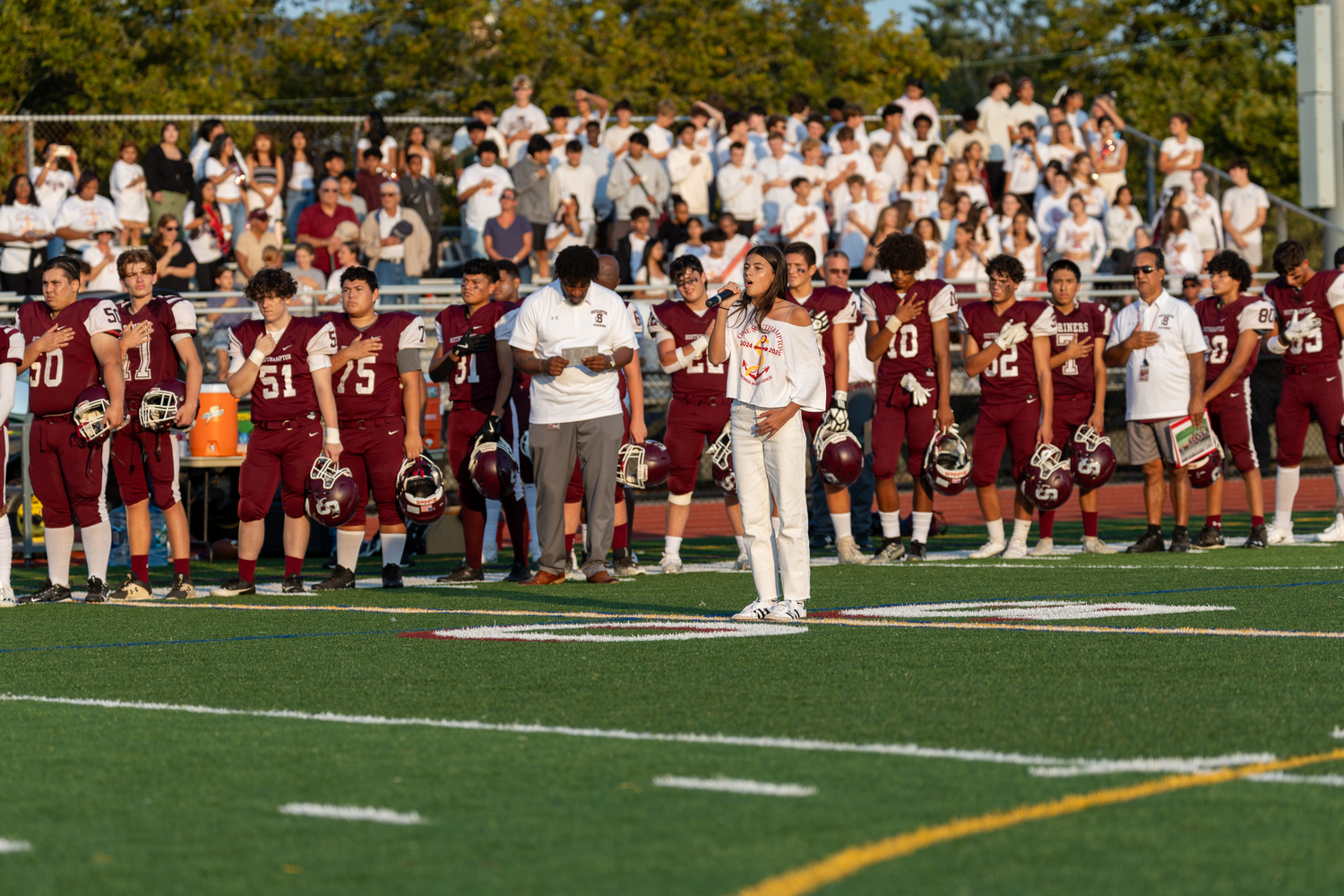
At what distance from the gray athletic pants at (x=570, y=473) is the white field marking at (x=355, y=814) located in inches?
243

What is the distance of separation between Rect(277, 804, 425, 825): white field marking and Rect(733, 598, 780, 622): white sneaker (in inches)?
173

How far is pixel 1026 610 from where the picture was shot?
9.21m

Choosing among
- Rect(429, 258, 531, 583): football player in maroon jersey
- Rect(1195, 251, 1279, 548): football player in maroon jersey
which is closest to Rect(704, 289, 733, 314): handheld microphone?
Rect(429, 258, 531, 583): football player in maroon jersey

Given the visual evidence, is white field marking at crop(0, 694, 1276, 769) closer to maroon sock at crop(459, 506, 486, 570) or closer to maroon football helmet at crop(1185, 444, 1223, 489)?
maroon sock at crop(459, 506, 486, 570)

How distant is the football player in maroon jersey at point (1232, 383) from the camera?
1341cm

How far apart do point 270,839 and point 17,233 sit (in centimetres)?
1546

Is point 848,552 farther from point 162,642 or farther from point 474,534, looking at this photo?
point 162,642

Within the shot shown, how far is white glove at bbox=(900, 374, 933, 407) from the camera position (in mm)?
12578

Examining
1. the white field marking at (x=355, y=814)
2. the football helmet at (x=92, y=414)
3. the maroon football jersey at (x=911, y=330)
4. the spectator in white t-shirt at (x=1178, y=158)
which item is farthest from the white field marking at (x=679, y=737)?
the spectator in white t-shirt at (x=1178, y=158)

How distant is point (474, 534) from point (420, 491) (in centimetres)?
95

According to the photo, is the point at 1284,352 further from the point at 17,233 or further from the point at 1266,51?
the point at 1266,51

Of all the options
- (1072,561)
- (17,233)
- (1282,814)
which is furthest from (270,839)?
(17,233)

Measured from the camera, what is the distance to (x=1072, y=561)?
40.7ft

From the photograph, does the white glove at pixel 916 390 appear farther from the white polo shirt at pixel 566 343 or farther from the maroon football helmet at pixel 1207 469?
the white polo shirt at pixel 566 343
